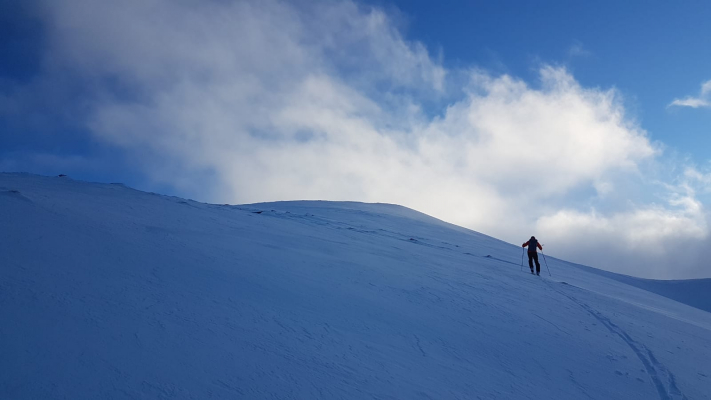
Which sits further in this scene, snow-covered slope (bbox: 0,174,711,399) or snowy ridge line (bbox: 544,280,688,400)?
snowy ridge line (bbox: 544,280,688,400)

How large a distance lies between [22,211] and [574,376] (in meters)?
10.6

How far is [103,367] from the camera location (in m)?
4.14

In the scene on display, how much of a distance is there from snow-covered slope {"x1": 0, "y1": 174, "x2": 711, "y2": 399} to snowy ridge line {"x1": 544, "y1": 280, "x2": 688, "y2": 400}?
0.03m

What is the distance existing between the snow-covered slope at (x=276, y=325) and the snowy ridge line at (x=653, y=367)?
0.09ft

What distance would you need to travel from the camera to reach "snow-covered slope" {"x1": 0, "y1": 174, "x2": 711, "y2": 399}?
434 cm

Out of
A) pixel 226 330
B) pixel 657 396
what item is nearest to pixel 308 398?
pixel 226 330

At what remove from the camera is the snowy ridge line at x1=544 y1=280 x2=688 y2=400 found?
19.2 ft

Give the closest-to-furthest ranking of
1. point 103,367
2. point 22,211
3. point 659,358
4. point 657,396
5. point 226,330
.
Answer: point 103,367, point 226,330, point 657,396, point 659,358, point 22,211

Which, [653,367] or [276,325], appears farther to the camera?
[653,367]

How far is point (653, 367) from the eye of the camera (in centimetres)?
670

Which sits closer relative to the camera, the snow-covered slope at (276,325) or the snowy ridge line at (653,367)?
the snow-covered slope at (276,325)

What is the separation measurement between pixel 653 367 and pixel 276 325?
19.1 ft

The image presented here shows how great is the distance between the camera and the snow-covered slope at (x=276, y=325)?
434 centimetres

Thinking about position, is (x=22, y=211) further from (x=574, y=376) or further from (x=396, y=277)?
(x=574, y=376)
